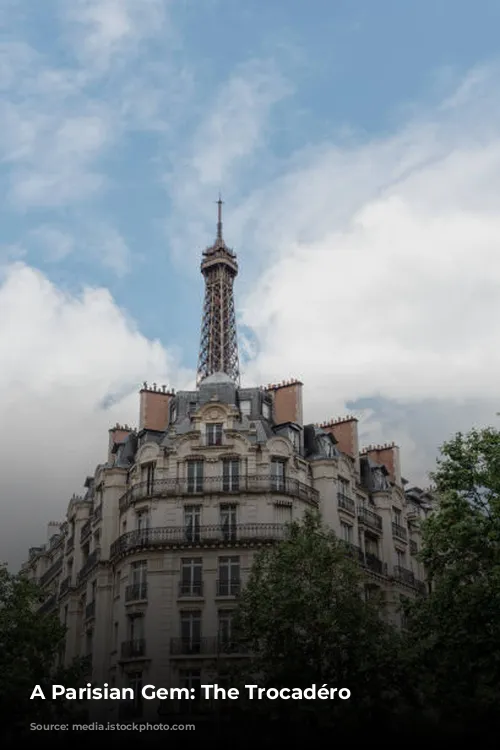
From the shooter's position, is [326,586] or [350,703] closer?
[350,703]

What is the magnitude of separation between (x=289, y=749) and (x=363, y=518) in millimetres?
21463

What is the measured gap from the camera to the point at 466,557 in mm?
33250

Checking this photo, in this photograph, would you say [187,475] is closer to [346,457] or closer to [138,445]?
[138,445]

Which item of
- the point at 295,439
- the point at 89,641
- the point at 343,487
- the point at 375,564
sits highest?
the point at 295,439

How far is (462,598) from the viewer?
1250 inches

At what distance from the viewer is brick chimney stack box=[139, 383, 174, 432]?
49.6 m

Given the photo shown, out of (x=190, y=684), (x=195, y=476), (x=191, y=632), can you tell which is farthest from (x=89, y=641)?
(x=195, y=476)

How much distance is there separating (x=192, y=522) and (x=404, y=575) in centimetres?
1316

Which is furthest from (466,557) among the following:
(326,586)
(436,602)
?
(326,586)

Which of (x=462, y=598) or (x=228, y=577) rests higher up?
(x=228, y=577)

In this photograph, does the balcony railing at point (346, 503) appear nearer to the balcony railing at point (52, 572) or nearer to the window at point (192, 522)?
the window at point (192, 522)

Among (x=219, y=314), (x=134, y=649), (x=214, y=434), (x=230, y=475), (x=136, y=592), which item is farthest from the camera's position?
(x=219, y=314)

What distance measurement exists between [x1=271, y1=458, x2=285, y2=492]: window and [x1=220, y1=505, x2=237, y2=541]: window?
211cm

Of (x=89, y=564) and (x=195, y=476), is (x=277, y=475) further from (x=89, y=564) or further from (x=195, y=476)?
(x=89, y=564)
